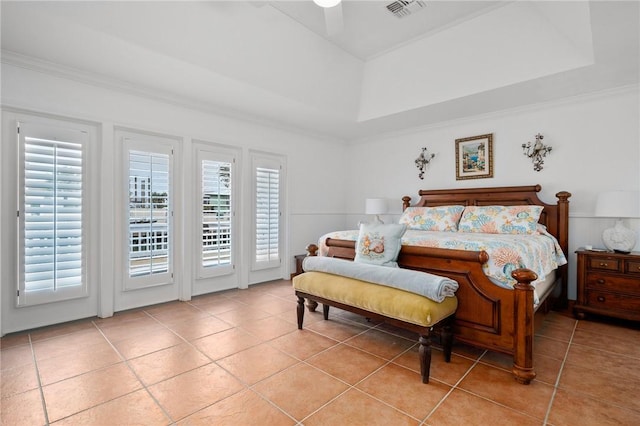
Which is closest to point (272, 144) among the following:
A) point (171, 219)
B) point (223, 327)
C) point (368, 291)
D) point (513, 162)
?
point (171, 219)

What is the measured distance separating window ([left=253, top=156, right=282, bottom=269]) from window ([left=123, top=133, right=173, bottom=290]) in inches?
48.7

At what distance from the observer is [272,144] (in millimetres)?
4879

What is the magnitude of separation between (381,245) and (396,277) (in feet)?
1.54

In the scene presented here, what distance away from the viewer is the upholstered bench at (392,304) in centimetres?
212

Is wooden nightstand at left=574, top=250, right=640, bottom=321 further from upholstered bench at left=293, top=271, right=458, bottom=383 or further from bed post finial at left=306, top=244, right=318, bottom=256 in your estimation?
bed post finial at left=306, top=244, right=318, bottom=256

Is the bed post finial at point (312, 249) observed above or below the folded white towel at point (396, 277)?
above

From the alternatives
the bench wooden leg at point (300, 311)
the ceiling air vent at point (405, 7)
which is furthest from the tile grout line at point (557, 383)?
the ceiling air vent at point (405, 7)

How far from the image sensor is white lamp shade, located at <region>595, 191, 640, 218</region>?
3082 mm

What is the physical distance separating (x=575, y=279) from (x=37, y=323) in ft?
19.2

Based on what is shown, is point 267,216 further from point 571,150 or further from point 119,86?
point 571,150

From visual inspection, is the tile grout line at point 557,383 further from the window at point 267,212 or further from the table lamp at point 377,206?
the window at point 267,212

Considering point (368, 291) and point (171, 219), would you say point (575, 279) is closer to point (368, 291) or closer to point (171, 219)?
point (368, 291)

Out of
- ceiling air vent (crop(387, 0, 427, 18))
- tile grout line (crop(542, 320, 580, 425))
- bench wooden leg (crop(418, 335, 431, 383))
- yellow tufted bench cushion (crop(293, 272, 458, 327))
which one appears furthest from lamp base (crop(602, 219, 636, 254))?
ceiling air vent (crop(387, 0, 427, 18))

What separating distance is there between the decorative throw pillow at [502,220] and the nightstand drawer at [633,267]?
0.82m
